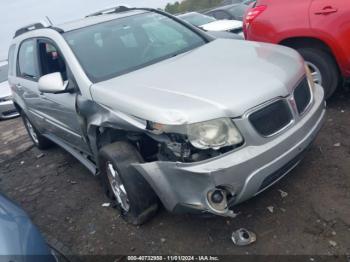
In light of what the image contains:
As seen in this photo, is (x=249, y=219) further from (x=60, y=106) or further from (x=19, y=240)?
(x=60, y=106)

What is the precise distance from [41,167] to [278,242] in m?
3.70

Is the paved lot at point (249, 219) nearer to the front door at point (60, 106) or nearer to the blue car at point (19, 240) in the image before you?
the front door at point (60, 106)

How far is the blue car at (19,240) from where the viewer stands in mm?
2078

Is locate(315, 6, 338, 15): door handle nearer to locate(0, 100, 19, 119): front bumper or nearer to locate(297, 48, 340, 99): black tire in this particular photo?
locate(297, 48, 340, 99): black tire

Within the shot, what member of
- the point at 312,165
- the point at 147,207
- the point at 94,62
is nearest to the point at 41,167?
the point at 94,62

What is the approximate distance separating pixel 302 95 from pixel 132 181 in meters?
1.54

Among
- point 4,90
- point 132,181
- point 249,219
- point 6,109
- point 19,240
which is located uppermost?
point 19,240

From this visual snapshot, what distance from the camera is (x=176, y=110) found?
2711mm

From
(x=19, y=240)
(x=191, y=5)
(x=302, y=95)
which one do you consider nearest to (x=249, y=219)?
(x=302, y=95)

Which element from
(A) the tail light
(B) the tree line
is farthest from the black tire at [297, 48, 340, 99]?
(B) the tree line

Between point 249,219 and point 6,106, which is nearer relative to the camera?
point 249,219

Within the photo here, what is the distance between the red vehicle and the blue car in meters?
3.48

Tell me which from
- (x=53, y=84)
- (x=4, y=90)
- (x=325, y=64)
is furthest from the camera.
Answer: (x=4, y=90)

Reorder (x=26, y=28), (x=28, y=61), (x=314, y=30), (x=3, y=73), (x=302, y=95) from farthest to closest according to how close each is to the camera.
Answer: (x=3, y=73) < (x=26, y=28) < (x=28, y=61) < (x=314, y=30) < (x=302, y=95)
